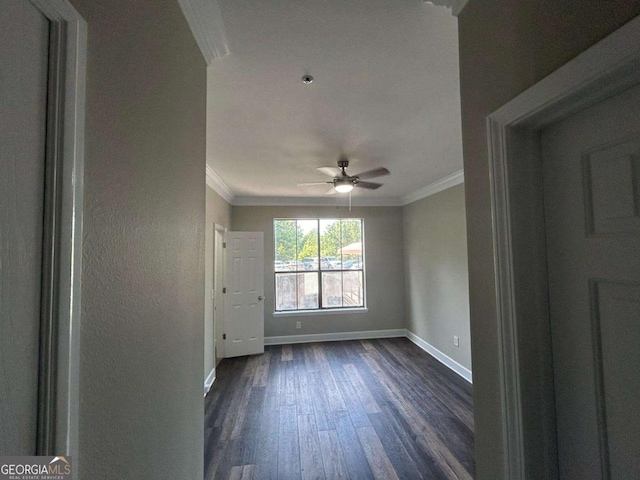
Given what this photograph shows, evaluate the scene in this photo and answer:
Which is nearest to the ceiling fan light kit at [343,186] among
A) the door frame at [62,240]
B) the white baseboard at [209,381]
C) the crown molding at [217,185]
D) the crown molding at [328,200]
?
the crown molding at [217,185]

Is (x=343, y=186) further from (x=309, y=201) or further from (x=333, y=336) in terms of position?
(x=333, y=336)

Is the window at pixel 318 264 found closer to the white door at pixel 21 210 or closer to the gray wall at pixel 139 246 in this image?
the gray wall at pixel 139 246

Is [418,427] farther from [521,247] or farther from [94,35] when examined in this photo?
[94,35]

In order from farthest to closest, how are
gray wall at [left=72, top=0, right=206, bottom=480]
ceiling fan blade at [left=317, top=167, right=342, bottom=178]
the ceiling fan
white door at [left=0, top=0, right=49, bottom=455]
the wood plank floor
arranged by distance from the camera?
the ceiling fan
ceiling fan blade at [left=317, top=167, right=342, bottom=178]
the wood plank floor
gray wall at [left=72, top=0, right=206, bottom=480]
white door at [left=0, top=0, right=49, bottom=455]

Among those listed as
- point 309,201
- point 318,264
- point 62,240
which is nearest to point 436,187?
point 309,201

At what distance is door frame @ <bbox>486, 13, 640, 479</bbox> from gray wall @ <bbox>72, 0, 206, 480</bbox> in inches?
43.8

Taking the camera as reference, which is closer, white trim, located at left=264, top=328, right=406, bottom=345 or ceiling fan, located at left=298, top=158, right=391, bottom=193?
ceiling fan, located at left=298, top=158, right=391, bottom=193

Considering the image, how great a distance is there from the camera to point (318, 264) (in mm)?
5141

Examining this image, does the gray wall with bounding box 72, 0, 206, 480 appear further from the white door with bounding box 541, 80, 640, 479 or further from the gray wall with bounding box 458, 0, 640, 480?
the white door with bounding box 541, 80, 640, 479

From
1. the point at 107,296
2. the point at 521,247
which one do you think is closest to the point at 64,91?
the point at 107,296

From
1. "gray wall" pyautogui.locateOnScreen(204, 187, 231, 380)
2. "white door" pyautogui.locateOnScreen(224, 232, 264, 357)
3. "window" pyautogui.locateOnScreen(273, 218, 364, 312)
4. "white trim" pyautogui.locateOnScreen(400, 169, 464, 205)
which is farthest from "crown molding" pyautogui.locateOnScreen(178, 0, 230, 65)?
"window" pyautogui.locateOnScreen(273, 218, 364, 312)

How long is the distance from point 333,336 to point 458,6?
472 centimetres

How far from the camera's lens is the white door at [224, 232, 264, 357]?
4258 mm

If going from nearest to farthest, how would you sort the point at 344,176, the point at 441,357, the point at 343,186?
the point at 344,176
the point at 343,186
the point at 441,357
